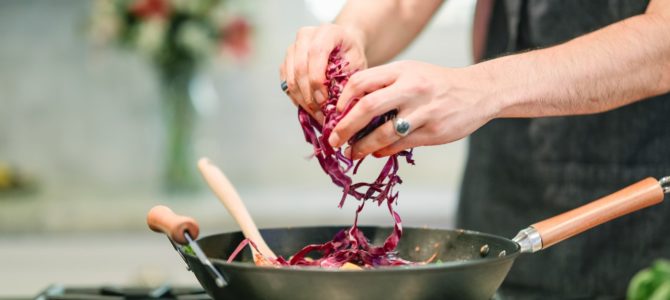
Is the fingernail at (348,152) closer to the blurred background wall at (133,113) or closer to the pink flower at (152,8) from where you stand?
the pink flower at (152,8)

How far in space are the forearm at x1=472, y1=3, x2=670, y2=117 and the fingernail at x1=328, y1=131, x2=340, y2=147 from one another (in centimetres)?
19

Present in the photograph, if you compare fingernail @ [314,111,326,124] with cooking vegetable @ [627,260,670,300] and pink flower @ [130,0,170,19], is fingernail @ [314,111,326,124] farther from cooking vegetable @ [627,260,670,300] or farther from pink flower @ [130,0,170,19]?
pink flower @ [130,0,170,19]

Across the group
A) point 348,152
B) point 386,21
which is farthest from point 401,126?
point 386,21

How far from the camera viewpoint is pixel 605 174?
152cm

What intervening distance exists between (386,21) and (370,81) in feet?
2.11

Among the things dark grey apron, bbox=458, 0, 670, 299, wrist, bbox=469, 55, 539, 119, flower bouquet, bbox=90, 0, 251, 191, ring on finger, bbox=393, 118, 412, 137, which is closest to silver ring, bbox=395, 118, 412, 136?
ring on finger, bbox=393, 118, 412, 137

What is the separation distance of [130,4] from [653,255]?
1.75 meters

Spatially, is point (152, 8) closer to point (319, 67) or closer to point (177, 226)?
point (319, 67)

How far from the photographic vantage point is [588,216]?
1.03 metres

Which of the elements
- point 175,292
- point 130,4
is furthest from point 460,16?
point 175,292

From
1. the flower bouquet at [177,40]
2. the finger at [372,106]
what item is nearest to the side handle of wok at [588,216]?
the finger at [372,106]

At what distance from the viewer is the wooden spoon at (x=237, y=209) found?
1.12 meters

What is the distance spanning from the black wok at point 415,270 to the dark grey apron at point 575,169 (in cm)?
46

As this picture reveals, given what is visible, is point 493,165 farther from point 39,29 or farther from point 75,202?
point 39,29
